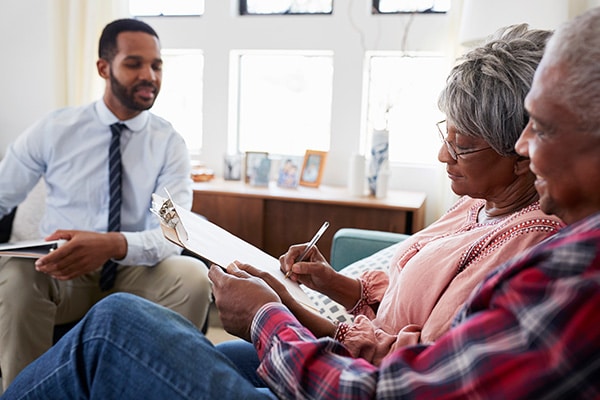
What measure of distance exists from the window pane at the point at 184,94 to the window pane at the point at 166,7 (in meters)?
0.23

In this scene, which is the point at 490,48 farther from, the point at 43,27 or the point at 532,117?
the point at 43,27

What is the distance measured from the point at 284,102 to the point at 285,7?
0.50 meters

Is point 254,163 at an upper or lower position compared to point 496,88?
lower

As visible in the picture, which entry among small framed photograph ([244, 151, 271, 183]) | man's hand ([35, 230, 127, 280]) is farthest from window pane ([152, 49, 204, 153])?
man's hand ([35, 230, 127, 280])

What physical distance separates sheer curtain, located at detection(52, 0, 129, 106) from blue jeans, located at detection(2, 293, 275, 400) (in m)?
2.44

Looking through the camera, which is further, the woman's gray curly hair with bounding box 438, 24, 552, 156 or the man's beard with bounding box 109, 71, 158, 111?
the man's beard with bounding box 109, 71, 158, 111

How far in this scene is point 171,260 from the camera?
6.61 ft

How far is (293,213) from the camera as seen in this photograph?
2641 millimetres

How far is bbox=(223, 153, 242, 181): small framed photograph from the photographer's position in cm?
300

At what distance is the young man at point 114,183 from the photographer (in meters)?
1.92

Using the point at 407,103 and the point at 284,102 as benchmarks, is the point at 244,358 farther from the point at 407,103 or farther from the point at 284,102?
the point at 284,102

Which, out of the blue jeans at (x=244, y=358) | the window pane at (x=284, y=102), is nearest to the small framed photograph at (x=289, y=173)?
the window pane at (x=284, y=102)

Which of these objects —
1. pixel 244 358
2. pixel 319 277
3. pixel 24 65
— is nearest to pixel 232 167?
pixel 24 65

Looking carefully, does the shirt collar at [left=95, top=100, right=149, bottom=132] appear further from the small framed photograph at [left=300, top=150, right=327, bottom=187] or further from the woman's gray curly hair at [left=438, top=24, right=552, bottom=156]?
the woman's gray curly hair at [left=438, top=24, right=552, bottom=156]
